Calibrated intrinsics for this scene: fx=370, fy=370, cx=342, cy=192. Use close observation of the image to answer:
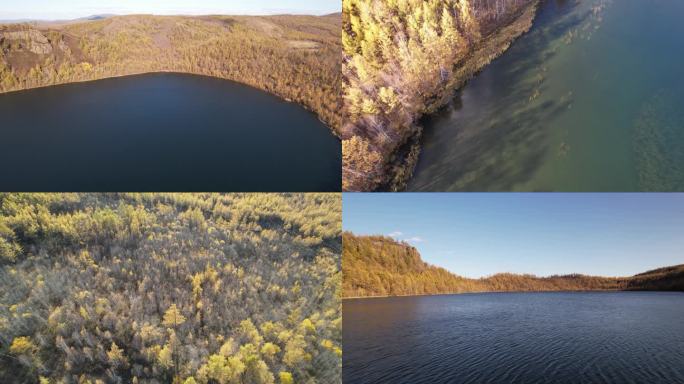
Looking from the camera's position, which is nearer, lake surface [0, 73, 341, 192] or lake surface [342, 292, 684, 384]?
lake surface [0, 73, 341, 192]

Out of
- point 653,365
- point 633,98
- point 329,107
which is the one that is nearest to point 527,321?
point 653,365

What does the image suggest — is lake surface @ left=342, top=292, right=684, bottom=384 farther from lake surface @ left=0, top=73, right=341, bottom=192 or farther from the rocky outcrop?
the rocky outcrop

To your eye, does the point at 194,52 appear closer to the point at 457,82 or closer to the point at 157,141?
the point at 157,141

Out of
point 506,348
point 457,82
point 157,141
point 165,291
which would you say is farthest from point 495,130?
point 157,141

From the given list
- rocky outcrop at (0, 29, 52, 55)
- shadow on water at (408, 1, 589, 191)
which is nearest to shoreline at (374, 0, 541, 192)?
shadow on water at (408, 1, 589, 191)

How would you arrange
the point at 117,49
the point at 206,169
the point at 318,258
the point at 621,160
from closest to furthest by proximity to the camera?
1. the point at 318,258
2. the point at 621,160
3. the point at 206,169
4. the point at 117,49

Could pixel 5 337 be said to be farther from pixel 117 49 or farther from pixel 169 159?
pixel 117 49

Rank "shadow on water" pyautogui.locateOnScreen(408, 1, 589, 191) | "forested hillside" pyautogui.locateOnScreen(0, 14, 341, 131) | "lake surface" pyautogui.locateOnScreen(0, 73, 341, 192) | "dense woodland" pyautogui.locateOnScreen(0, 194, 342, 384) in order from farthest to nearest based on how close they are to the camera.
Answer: "forested hillside" pyautogui.locateOnScreen(0, 14, 341, 131) < "lake surface" pyautogui.locateOnScreen(0, 73, 341, 192) < "shadow on water" pyautogui.locateOnScreen(408, 1, 589, 191) < "dense woodland" pyautogui.locateOnScreen(0, 194, 342, 384)
